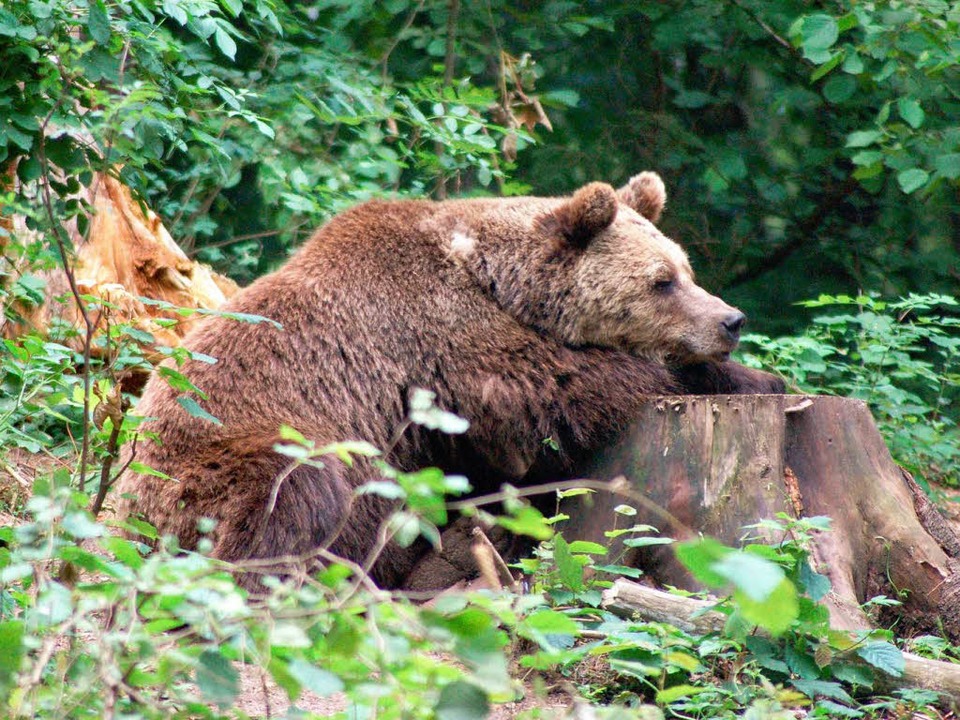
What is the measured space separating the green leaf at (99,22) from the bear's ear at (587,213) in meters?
2.23

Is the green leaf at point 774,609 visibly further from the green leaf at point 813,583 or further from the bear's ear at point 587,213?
the bear's ear at point 587,213

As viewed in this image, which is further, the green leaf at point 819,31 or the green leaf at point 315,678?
the green leaf at point 819,31

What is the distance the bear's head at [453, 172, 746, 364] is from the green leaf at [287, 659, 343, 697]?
3.34 metres

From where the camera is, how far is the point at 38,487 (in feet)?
8.60

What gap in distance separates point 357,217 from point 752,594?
379 centimetres

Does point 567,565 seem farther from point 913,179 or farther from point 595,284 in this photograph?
point 913,179

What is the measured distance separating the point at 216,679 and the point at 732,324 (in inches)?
140

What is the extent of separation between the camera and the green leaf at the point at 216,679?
209 centimetres

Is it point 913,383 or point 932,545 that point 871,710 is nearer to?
point 932,545

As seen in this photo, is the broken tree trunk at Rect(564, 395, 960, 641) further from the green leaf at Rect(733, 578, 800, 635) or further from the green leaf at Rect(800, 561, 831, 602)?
the green leaf at Rect(733, 578, 800, 635)

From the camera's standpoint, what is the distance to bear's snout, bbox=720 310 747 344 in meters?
5.11

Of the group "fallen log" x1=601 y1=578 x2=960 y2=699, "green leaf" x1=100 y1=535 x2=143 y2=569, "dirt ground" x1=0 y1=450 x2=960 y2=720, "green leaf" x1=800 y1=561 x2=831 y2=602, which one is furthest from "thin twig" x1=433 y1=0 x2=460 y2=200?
"green leaf" x1=100 y1=535 x2=143 y2=569

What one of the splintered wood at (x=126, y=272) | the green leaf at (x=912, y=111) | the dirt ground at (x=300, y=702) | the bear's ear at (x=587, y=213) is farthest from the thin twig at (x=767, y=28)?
the dirt ground at (x=300, y=702)

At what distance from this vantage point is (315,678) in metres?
1.98
